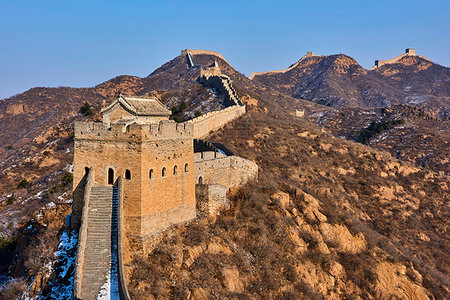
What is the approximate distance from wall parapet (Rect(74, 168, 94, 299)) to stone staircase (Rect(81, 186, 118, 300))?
0.13 meters

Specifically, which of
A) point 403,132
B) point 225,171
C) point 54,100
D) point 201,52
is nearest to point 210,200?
point 225,171

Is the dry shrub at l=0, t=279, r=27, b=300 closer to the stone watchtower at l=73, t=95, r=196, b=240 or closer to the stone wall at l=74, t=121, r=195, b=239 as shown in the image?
the stone watchtower at l=73, t=95, r=196, b=240

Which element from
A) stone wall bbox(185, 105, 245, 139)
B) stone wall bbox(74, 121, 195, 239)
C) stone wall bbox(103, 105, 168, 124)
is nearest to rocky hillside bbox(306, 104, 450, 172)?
stone wall bbox(185, 105, 245, 139)

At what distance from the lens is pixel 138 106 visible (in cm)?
2000

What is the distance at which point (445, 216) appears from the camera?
111 feet

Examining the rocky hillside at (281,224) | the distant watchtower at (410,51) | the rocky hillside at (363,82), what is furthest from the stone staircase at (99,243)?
the distant watchtower at (410,51)

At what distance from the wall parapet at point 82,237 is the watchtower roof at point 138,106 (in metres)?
7.15

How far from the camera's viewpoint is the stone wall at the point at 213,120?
115 feet

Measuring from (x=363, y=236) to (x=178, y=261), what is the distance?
44.9 ft

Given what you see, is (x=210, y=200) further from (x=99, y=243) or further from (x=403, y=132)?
(x=403, y=132)

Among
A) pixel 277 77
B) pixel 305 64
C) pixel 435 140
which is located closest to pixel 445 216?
pixel 435 140

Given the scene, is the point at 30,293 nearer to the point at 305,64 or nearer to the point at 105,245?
the point at 105,245

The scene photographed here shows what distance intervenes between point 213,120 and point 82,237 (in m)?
29.0

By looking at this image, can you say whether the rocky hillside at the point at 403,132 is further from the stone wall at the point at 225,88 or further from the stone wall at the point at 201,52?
the stone wall at the point at 201,52
